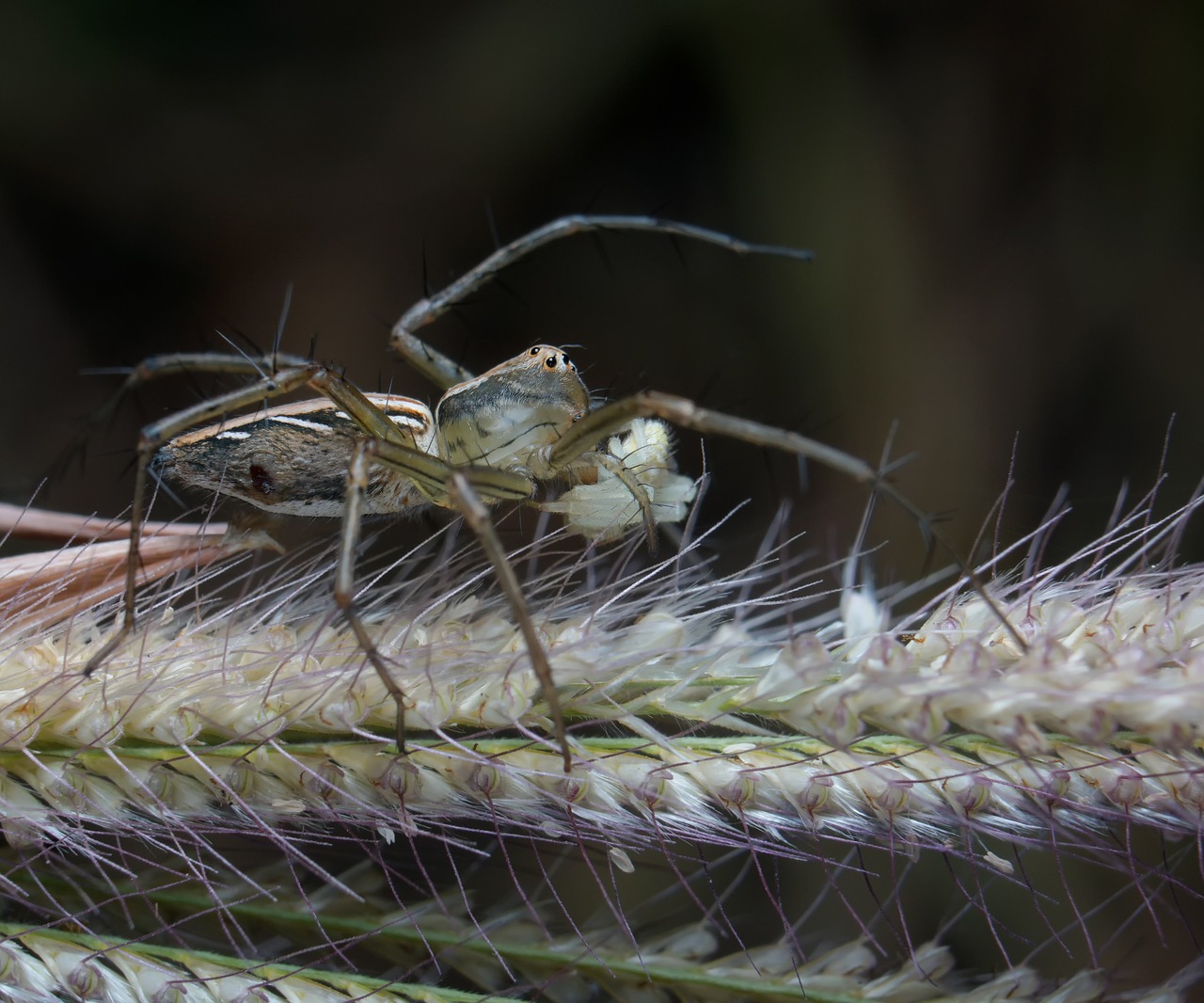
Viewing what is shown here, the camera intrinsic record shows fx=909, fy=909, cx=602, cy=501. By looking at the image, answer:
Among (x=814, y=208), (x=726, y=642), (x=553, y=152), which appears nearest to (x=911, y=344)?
(x=814, y=208)

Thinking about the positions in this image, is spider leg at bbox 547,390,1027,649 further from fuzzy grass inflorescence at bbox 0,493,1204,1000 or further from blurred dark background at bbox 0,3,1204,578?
blurred dark background at bbox 0,3,1204,578

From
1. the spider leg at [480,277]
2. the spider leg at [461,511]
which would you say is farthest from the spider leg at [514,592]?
the spider leg at [480,277]

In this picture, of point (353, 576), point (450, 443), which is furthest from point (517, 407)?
point (353, 576)

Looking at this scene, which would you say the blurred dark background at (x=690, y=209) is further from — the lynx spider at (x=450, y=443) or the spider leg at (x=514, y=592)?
the spider leg at (x=514, y=592)

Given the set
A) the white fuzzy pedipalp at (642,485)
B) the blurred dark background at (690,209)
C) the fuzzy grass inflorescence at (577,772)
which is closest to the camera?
the fuzzy grass inflorescence at (577,772)

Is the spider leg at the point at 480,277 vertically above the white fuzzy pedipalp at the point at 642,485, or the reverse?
the spider leg at the point at 480,277

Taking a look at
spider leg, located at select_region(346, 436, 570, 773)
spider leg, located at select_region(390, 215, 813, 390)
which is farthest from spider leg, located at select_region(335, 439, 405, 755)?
spider leg, located at select_region(390, 215, 813, 390)

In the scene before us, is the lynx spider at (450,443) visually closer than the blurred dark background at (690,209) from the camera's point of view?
Yes
